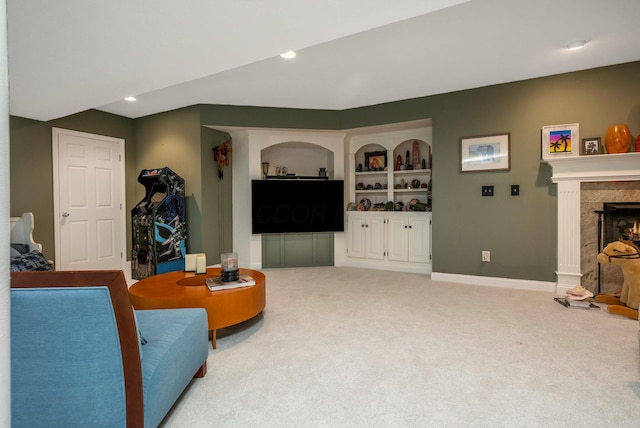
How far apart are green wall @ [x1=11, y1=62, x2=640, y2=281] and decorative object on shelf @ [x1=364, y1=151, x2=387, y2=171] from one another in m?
0.71

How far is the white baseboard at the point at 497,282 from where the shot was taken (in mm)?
3774

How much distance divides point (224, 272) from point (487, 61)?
3265 mm

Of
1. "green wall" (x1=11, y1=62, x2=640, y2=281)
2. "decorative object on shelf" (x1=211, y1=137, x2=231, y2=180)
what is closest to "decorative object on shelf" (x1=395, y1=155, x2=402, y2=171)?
"green wall" (x1=11, y1=62, x2=640, y2=281)

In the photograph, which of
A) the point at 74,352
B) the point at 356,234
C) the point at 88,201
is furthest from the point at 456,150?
the point at 88,201

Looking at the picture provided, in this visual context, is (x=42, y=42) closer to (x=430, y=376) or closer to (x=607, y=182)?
(x=430, y=376)

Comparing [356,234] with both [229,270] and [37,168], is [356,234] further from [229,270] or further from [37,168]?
[37,168]

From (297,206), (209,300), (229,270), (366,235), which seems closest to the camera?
(209,300)

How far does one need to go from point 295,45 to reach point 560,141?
3.17m

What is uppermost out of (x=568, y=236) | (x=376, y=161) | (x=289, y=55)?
(x=289, y=55)

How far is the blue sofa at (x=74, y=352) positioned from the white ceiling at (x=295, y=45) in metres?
1.63

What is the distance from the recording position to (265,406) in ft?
5.35

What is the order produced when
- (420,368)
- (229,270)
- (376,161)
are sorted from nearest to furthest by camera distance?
(420,368), (229,270), (376,161)

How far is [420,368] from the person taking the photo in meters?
1.99

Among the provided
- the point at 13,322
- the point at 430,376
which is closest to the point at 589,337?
the point at 430,376
